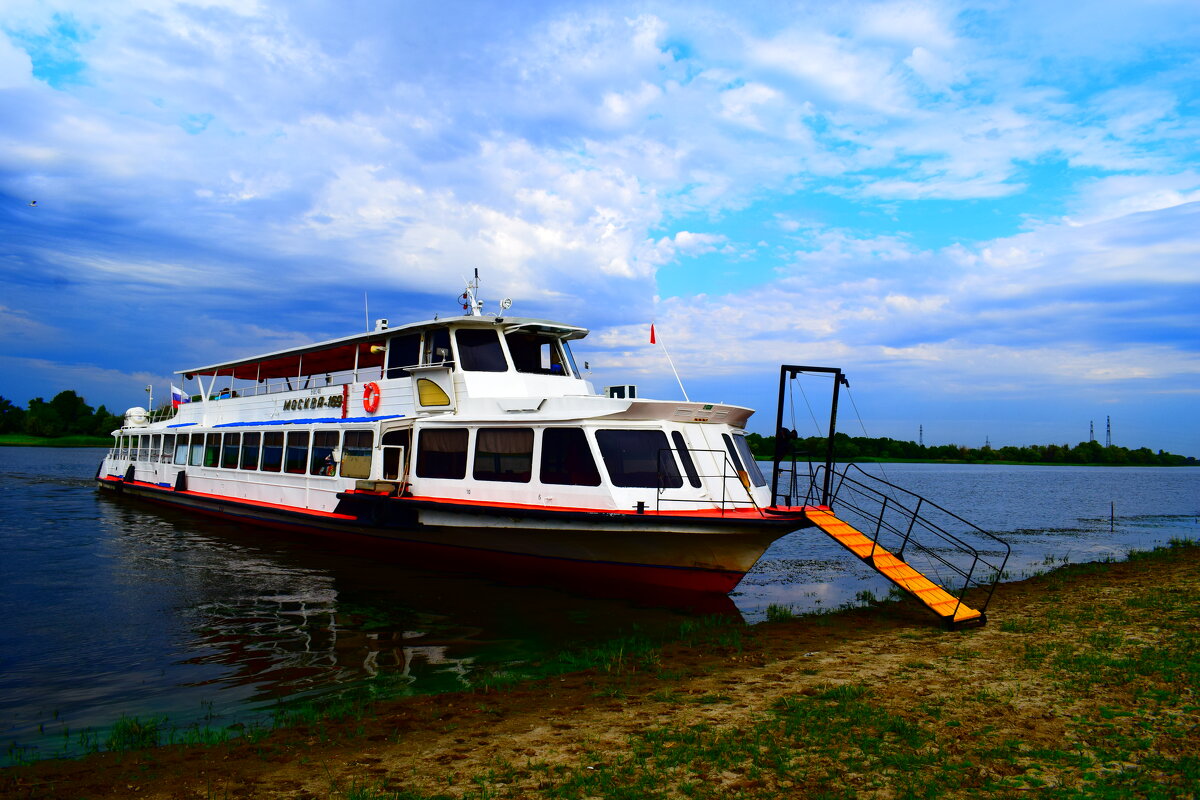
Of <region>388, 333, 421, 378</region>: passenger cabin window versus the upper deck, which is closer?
the upper deck

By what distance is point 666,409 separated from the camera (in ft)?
39.4

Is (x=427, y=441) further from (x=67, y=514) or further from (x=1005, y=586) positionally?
(x=67, y=514)

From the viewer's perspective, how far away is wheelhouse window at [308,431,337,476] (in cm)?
1711

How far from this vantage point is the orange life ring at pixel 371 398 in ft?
52.5

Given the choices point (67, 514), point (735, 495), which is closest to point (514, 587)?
point (735, 495)

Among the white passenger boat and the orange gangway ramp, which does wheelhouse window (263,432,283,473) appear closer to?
the white passenger boat

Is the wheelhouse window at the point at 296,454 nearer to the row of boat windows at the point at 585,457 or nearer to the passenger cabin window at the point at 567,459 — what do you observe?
the row of boat windows at the point at 585,457

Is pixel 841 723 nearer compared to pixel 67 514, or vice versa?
pixel 841 723

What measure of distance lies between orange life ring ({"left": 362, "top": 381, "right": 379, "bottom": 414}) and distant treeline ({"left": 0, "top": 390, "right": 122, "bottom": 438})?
111 m

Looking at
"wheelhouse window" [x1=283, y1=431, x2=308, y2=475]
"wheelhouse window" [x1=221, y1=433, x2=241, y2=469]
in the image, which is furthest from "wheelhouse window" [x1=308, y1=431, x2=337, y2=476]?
"wheelhouse window" [x1=221, y1=433, x2=241, y2=469]

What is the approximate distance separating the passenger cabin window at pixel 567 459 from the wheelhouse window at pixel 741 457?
2515mm

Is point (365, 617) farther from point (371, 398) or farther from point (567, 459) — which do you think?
point (371, 398)

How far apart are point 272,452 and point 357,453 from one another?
4.69 m

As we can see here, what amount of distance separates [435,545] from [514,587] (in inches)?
71.0
